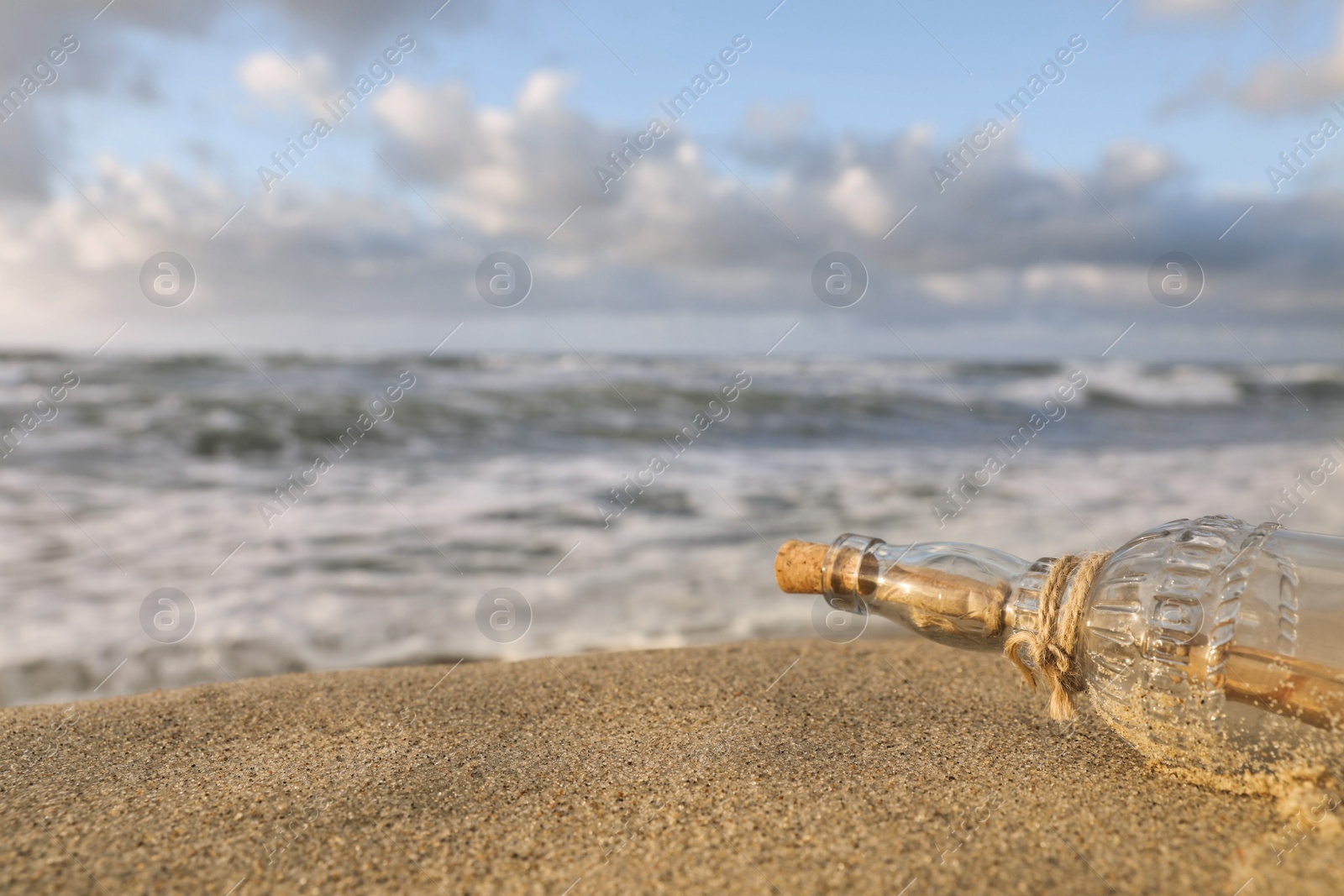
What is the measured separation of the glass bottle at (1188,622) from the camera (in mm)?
1146

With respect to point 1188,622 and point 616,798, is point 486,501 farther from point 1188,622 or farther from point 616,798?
point 1188,622

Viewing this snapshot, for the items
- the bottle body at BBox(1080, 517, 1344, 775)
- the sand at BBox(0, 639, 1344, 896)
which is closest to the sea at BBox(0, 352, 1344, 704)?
the sand at BBox(0, 639, 1344, 896)

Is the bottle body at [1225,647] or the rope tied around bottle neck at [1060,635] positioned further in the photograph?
the rope tied around bottle neck at [1060,635]

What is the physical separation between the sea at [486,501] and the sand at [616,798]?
95 cm

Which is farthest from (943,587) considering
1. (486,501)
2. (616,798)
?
(486,501)

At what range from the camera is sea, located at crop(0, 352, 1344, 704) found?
121 inches

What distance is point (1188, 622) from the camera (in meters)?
1.18

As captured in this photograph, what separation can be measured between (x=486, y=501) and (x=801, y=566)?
13.8 feet

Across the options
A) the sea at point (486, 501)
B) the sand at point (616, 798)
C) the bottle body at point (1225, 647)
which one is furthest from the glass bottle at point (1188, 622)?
the sea at point (486, 501)

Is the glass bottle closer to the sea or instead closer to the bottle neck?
the bottle neck

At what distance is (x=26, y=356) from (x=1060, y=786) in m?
17.2

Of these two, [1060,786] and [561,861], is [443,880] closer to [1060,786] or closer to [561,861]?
[561,861]

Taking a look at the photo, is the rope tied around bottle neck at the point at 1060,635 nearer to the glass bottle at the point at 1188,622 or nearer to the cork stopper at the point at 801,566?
the glass bottle at the point at 1188,622

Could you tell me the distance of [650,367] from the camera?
58.1 feet
